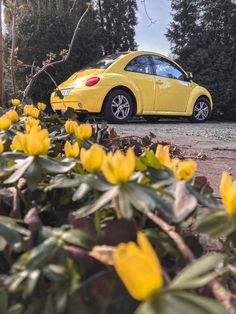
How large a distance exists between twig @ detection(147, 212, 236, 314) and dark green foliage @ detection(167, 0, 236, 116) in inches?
595

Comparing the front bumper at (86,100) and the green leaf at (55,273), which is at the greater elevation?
the green leaf at (55,273)

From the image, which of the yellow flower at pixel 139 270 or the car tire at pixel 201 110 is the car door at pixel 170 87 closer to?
the car tire at pixel 201 110

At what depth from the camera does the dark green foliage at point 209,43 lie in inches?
608

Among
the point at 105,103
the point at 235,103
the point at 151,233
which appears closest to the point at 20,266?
the point at 151,233

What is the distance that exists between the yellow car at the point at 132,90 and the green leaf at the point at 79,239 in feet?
20.5

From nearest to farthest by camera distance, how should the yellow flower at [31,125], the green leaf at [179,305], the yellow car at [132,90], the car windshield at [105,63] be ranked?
the green leaf at [179,305] → the yellow flower at [31,125] → the yellow car at [132,90] → the car windshield at [105,63]

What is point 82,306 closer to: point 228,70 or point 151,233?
point 151,233

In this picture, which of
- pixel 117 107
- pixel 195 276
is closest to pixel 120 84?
pixel 117 107

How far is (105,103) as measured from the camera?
7.12 meters

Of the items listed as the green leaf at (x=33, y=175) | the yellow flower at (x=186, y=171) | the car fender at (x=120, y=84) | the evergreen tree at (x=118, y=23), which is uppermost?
the evergreen tree at (x=118, y=23)

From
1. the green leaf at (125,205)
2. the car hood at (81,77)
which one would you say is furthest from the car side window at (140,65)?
the green leaf at (125,205)

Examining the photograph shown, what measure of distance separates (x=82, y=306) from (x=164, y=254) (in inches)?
7.0

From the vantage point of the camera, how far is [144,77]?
7.94 meters

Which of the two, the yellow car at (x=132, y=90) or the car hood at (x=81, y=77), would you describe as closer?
the yellow car at (x=132, y=90)
